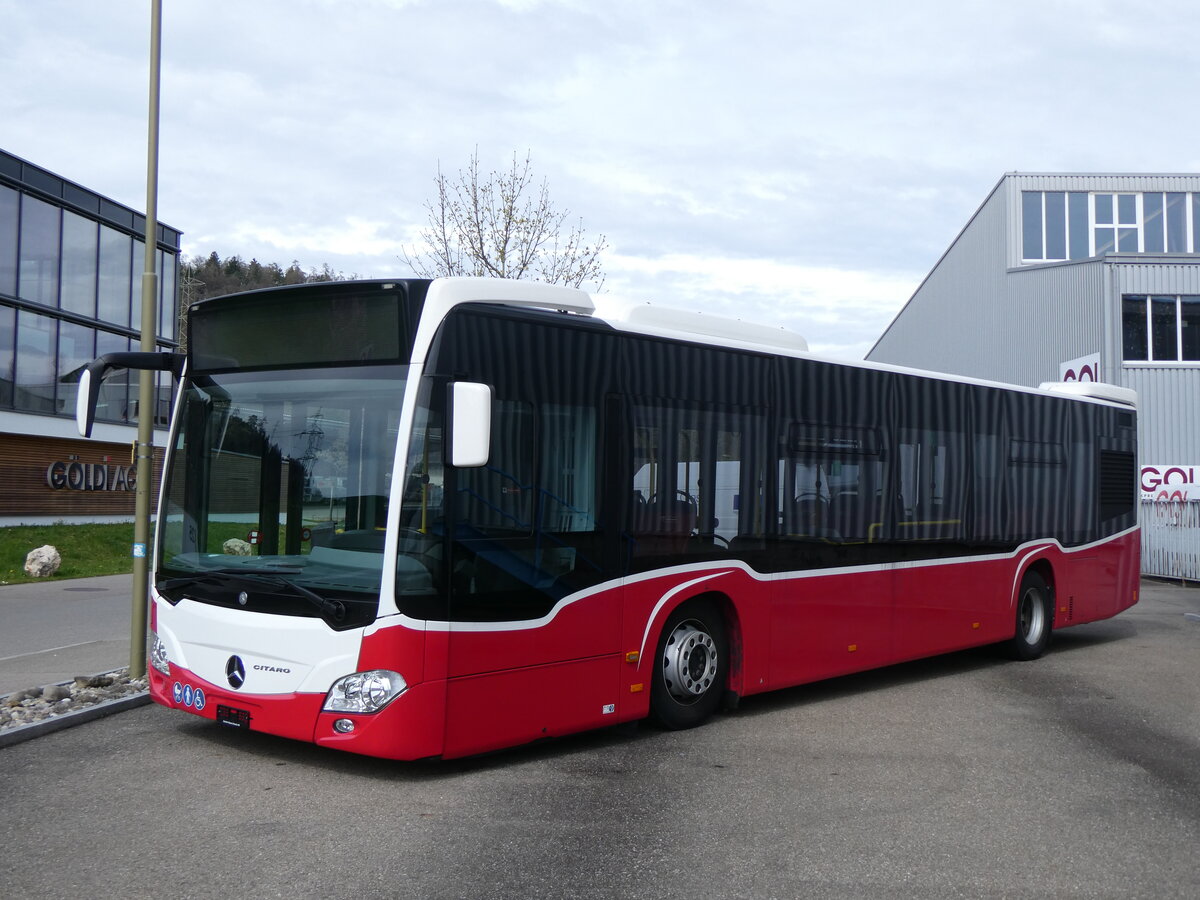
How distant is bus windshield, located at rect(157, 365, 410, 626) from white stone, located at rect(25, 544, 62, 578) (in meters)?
18.2

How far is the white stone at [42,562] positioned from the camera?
23750 mm

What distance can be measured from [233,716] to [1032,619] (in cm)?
855

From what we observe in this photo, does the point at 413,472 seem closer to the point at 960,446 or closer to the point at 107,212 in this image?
the point at 960,446

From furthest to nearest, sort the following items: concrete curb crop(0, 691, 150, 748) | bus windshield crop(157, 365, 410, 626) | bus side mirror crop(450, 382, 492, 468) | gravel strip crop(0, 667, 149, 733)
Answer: gravel strip crop(0, 667, 149, 733), concrete curb crop(0, 691, 150, 748), bus windshield crop(157, 365, 410, 626), bus side mirror crop(450, 382, 492, 468)

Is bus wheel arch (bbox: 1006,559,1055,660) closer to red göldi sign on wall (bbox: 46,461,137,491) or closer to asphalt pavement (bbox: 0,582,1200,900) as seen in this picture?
asphalt pavement (bbox: 0,582,1200,900)

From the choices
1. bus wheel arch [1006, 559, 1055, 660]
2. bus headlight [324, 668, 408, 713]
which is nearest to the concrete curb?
bus headlight [324, 668, 408, 713]

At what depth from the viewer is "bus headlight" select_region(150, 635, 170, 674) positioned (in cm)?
746

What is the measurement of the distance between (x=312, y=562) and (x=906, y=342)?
199 feet

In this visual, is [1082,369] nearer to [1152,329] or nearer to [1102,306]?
[1102,306]

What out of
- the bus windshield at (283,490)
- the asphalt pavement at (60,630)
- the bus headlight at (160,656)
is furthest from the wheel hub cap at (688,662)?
the asphalt pavement at (60,630)

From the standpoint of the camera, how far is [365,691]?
21.4 feet

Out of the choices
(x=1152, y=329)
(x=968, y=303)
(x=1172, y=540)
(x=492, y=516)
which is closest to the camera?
(x=492, y=516)

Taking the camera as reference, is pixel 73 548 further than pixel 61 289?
No

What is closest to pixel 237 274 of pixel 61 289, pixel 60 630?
pixel 61 289
